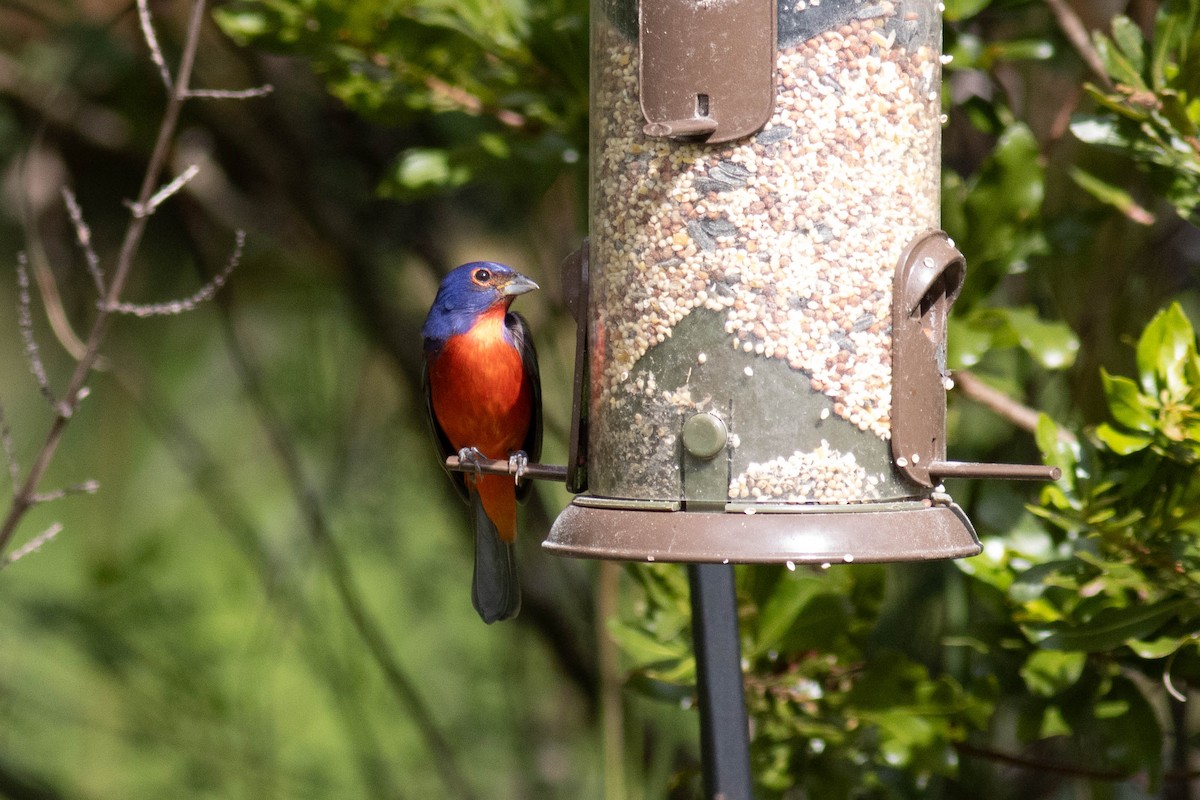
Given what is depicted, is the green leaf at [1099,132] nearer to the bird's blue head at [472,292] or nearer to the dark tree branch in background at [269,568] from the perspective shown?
the bird's blue head at [472,292]

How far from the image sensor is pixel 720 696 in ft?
9.74

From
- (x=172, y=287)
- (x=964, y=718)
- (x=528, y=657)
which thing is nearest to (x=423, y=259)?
(x=172, y=287)

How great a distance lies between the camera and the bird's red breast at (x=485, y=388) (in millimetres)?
4297

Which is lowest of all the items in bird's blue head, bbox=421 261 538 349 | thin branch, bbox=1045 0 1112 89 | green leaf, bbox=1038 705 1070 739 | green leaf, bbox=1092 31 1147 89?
green leaf, bbox=1038 705 1070 739

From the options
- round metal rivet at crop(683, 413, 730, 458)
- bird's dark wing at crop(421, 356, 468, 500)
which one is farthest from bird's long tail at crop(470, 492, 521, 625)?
round metal rivet at crop(683, 413, 730, 458)

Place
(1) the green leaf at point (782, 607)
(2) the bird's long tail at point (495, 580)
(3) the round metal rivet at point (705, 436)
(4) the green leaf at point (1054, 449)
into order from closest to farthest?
1. (3) the round metal rivet at point (705, 436)
2. (4) the green leaf at point (1054, 449)
3. (1) the green leaf at point (782, 607)
4. (2) the bird's long tail at point (495, 580)

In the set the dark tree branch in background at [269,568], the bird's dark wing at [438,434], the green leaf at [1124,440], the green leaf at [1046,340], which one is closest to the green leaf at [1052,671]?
the green leaf at [1124,440]

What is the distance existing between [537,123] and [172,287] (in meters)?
2.49

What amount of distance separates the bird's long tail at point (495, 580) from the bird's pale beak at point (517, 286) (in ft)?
2.73

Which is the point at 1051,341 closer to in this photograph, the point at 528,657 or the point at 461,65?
the point at 461,65

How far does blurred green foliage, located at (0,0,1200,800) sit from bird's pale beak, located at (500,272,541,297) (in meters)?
0.32

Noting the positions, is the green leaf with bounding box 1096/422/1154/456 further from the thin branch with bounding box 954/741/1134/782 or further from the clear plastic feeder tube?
the thin branch with bounding box 954/741/1134/782

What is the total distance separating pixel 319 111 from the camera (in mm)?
5477

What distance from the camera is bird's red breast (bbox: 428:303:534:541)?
14.1ft
